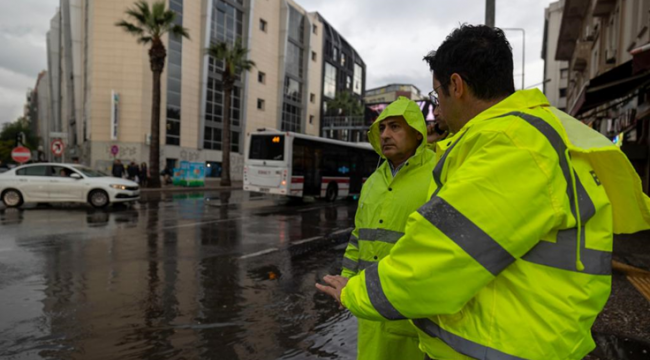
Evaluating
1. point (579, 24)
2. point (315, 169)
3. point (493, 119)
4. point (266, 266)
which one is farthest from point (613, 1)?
point (493, 119)

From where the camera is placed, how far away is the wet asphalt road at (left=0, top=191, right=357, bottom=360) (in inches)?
152

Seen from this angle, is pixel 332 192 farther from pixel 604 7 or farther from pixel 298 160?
pixel 604 7

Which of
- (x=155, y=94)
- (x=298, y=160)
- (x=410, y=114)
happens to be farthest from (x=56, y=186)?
(x=410, y=114)

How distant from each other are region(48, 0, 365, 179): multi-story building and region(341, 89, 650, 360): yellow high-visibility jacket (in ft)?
94.4

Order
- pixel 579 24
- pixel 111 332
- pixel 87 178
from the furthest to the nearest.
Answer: pixel 579 24 → pixel 87 178 → pixel 111 332

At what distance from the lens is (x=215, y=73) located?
39.0 meters

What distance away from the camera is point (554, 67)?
166 feet

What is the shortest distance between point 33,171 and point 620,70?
54.3ft

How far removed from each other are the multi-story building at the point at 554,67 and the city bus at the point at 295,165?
3843 centimetres

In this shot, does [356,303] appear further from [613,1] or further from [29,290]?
[613,1]

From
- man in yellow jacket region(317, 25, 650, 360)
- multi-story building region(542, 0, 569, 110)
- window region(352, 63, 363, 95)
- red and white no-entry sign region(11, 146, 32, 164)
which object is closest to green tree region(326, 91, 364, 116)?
window region(352, 63, 363, 95)

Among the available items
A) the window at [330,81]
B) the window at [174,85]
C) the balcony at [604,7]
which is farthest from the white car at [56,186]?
the window at [330,81]

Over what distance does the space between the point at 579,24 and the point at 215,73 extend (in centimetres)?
2828

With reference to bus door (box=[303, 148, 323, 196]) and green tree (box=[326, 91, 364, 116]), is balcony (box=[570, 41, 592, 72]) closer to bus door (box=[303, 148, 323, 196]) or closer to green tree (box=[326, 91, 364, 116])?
bus door (box=[303, 148, 323, 196])
